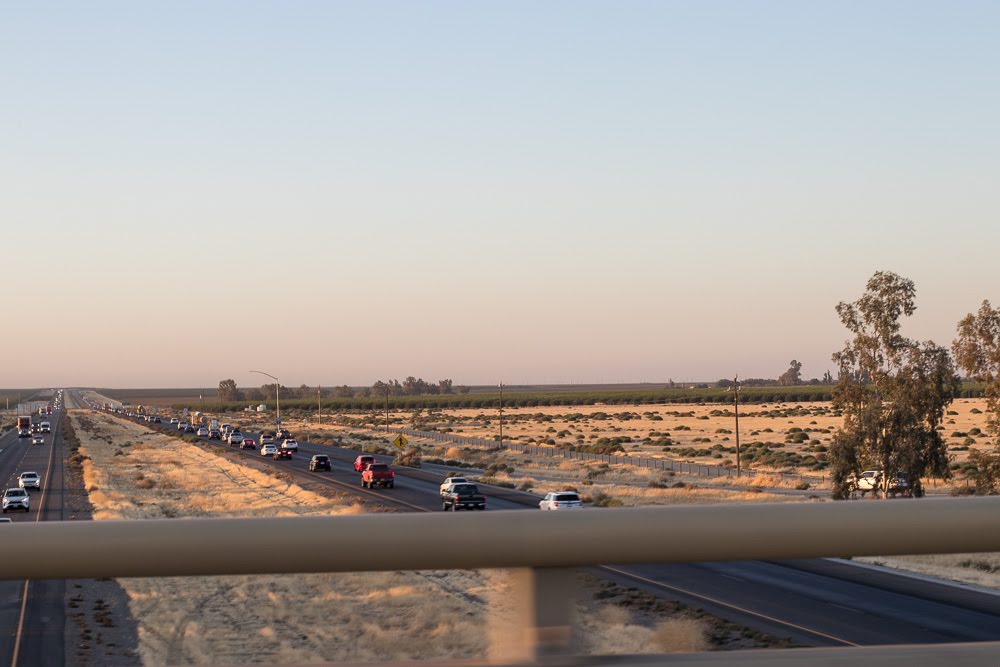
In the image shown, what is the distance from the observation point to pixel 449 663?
9.61ft

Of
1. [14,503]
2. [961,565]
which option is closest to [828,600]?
[961,565]

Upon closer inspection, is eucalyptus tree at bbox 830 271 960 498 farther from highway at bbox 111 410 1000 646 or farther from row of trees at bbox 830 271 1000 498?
highway at bbox 111 410 1000 646

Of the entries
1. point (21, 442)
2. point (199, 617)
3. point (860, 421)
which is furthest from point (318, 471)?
point (21, 442)

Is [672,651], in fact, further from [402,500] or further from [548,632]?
[402,500]

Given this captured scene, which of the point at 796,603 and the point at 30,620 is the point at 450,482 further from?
the point at 30,620

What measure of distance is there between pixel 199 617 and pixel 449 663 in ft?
2.37

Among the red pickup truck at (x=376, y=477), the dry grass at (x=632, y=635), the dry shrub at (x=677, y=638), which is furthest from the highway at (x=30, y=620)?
the red pickup truck at (x=376, y=477)

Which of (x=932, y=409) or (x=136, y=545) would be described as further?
(x=932, y=409)

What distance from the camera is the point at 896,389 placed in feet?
120

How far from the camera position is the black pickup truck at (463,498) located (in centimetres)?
3897

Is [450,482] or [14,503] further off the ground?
[450,482]

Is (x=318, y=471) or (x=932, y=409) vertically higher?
(x=932, y=409)

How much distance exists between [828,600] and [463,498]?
3575 centimetres

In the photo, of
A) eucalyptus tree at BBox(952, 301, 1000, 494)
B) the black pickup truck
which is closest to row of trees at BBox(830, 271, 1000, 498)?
eucalyptus tree at BBox(952, 301, 1000, 494)
